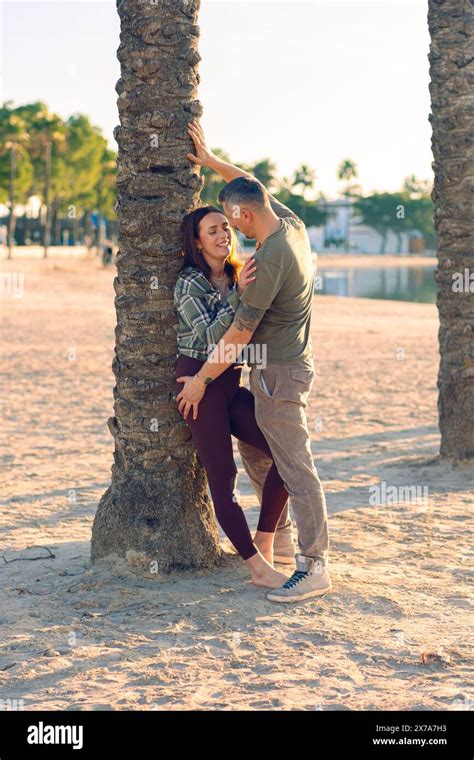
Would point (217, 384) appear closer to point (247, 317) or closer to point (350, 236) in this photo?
point (247, 317)

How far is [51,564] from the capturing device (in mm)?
6098

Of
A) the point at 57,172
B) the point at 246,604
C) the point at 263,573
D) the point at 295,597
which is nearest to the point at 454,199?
the point at 263,573

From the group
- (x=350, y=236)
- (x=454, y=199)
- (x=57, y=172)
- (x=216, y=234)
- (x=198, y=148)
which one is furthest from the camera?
(x=350, y=236)

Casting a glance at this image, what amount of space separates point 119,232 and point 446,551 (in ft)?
9.17

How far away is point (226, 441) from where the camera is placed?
543 cm

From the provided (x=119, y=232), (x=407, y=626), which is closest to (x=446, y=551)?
(x=407, y=626)

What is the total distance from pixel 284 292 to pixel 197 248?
2.06 feet

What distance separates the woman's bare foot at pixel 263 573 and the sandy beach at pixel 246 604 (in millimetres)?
62

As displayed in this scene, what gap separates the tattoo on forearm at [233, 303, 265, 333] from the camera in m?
5.02

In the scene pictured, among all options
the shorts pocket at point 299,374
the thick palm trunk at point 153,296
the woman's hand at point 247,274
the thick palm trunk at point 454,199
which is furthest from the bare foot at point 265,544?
the thick palm trunk at point 454,199

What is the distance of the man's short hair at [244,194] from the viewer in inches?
197

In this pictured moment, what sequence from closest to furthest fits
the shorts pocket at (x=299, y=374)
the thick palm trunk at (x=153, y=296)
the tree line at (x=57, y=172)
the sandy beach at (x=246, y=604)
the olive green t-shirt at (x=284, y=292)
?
the sandy beach at (x=246, y=604) → the olive green t-shirt at (x=284, y=292) → the shorts pocket at (x=299, y=374) → the thick palm trunk at (x=153, y=296) → the tree line at (x=57, y=172)

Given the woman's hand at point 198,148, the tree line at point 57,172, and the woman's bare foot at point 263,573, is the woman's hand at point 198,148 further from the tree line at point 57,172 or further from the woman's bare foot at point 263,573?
the tree line at point 57,172
